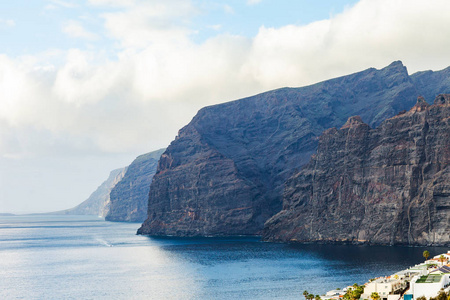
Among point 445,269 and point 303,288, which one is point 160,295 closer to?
point 303,288

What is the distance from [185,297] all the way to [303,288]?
33.7 meters

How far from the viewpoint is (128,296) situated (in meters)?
199

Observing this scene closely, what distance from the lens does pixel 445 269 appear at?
15788 centimetres

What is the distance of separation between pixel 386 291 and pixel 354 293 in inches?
Answer: 424

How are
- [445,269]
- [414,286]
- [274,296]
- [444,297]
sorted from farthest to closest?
[274,296] < [445,269] < [414,286] < [444,297]

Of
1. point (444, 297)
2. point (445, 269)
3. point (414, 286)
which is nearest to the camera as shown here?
point (444, 297)

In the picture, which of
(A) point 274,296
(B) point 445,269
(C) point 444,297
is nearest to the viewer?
(C) point 444,297

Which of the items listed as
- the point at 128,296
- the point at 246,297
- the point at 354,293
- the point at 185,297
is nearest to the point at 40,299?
the point at 128,296

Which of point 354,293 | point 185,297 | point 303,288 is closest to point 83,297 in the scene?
point 185,297

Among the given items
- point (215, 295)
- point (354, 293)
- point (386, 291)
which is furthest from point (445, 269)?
point (215, 295)

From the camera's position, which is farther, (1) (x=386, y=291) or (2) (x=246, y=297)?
(2) (x=246, y=297)

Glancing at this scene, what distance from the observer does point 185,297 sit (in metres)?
194

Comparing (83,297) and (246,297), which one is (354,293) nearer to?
(246,297)

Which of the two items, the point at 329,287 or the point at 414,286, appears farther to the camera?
the point at 329,287
